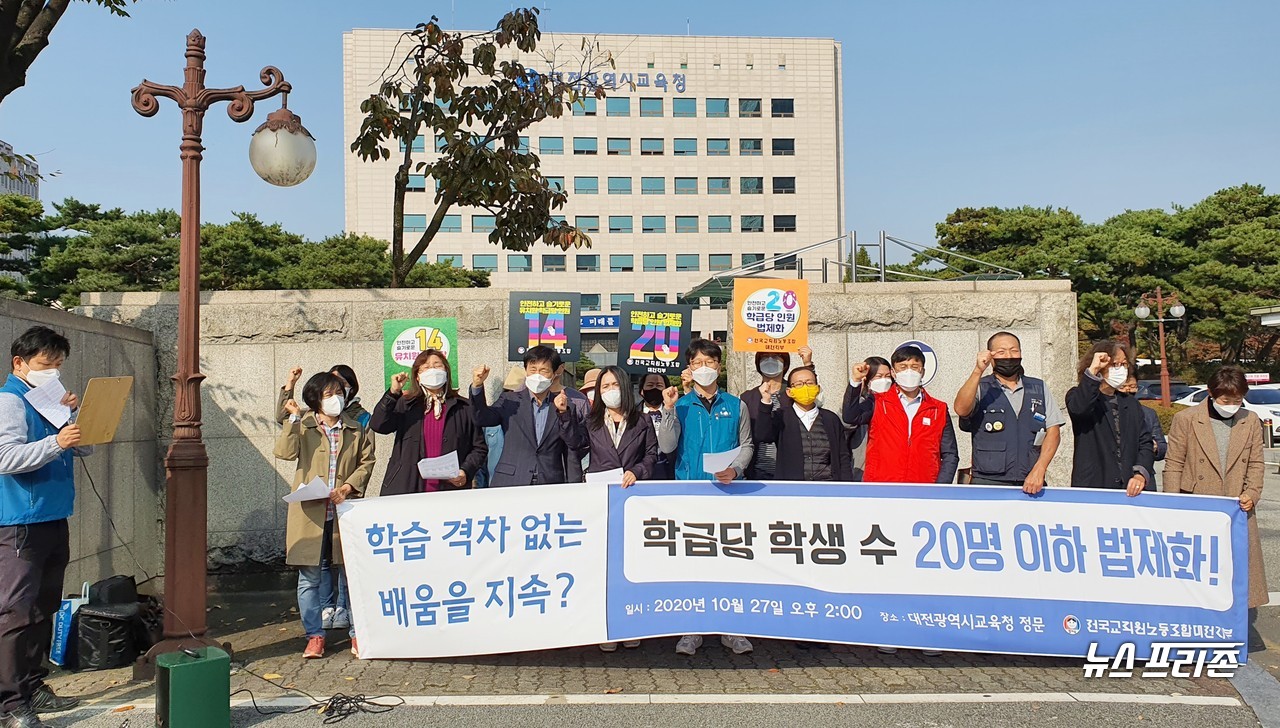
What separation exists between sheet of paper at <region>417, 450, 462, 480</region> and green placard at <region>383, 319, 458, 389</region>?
A: 227 centimetres

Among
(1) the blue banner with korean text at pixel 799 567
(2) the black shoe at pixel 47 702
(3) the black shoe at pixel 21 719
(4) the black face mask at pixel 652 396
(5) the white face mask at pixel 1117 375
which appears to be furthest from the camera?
(4) the black face mask at pixel 652 396

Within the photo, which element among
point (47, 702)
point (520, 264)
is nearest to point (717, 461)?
point (47, 702)

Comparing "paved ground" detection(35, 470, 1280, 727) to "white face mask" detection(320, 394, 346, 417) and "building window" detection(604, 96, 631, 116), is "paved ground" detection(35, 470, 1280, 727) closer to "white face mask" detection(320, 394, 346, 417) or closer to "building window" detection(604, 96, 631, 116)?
"white face mask" detection(320, 394, 346, 417)

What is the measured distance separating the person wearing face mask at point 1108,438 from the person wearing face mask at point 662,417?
2.59 m

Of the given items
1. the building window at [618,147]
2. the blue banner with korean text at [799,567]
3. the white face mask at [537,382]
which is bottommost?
the blue banner with korean text at [799,567]

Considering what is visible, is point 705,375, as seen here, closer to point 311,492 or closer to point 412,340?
point 311,492

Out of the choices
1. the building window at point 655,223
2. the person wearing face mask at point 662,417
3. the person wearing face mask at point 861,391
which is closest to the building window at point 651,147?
the building window at point 655,223

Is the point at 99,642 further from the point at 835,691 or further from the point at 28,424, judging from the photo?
the point at 835,691

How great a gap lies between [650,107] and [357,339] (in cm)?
6462

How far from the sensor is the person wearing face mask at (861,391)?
6.37m

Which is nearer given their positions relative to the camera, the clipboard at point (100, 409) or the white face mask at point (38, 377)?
the white face mask at point (38, 377)

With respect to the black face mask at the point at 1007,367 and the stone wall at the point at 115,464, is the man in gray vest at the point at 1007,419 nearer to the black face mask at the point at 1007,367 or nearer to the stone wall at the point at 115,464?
the black face mask at the point at 1007,367

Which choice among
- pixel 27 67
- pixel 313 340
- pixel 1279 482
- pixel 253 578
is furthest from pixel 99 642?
pixel 1279 482

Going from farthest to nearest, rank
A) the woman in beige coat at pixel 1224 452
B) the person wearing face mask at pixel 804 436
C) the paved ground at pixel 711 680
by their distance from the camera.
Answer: the person wearing face mask at pixel 804 436
the woman in beige coat at pixel 1224 452
the paved ground at pixel 711 680
